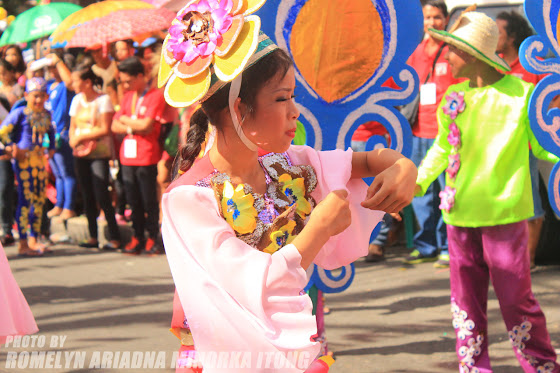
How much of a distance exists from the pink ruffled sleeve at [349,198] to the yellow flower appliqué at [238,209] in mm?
310

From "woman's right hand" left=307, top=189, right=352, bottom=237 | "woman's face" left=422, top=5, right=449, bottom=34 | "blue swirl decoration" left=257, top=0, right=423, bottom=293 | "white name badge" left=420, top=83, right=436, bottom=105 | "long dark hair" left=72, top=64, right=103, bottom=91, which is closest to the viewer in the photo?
"woman's right hand" left=307, top=189, right=352, bottom=237

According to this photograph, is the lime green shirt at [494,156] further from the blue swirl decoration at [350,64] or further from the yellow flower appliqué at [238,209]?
the yellow flower appliqué at [238,209]

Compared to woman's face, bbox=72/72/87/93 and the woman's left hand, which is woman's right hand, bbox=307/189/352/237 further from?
woman's face, bbox=72/72/87/93

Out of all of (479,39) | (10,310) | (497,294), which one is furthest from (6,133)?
(497,294)

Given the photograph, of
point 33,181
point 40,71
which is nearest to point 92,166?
point 33,181

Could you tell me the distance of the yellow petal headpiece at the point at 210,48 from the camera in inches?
85.5

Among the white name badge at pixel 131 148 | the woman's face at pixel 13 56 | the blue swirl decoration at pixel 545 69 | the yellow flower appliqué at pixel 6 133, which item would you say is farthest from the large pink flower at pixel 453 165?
the woman's face at pixel 13 56

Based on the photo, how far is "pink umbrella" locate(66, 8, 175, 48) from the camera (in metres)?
8.00

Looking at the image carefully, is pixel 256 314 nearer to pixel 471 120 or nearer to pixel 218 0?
pixel 218 0

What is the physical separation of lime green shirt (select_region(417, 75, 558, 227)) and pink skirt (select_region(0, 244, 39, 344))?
192 cm

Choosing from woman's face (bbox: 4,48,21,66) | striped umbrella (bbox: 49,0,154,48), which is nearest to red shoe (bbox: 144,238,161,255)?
striped umbrella (bbox: 49,0,154,48)

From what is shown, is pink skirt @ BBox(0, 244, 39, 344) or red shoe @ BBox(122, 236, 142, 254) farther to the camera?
red shoe @ BBox(122, 236, 142, 254)

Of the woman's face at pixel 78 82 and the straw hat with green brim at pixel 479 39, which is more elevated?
the straw hat with green brim at pixel 479 39

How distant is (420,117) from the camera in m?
6.84
